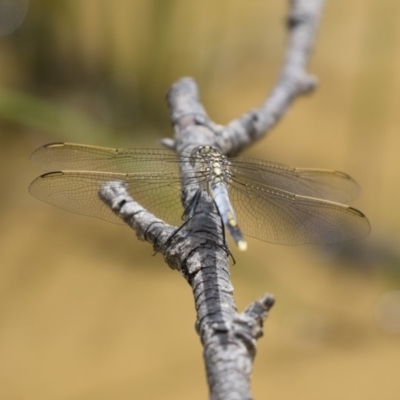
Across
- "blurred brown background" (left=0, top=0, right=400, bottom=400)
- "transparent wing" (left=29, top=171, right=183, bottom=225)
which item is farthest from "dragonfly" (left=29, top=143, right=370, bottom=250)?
"blurred brown background" (left=0, top=0, right=400, bottom=400)

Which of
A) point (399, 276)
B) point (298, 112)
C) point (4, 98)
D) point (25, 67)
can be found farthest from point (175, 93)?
point (25, 67)

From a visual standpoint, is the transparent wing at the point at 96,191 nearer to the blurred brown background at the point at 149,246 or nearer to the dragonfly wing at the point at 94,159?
the dragonfly wing at the point at 94,159

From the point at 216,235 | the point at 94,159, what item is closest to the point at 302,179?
the point at 94,159

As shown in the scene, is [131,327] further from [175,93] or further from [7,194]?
[175,93]

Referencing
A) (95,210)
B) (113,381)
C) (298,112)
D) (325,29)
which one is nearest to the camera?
(95,210)

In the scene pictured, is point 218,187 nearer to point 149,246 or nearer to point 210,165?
point 210,165

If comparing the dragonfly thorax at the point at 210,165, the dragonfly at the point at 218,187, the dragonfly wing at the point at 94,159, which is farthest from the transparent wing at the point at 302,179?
the dragonfly wing at the point at 94,159
